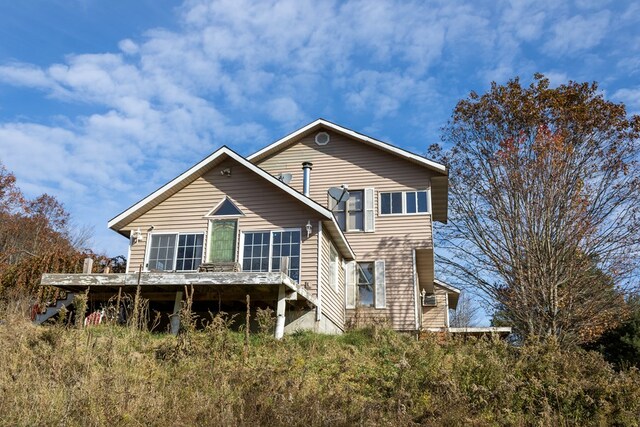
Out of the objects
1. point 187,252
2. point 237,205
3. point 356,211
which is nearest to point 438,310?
point 356,211

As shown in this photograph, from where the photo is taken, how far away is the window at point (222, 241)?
16.2 meters

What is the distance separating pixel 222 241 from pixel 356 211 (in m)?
6.05

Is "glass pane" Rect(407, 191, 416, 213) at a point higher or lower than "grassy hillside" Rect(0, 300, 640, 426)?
higher

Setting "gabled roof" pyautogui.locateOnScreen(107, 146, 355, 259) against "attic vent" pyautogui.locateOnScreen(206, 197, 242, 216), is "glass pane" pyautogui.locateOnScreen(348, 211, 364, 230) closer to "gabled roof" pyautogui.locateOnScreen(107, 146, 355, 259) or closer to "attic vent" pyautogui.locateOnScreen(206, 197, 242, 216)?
"gabled roof" pyautogui.locateOnScreen(107, 146, 355, 259)

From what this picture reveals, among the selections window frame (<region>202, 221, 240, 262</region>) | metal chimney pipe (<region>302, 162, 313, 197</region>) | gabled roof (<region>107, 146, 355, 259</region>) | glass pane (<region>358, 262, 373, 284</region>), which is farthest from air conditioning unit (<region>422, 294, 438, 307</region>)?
window frame (<region>202, 221, 240, 262</region>)

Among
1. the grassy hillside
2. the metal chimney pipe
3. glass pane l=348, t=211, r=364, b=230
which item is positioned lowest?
the grassy hillside

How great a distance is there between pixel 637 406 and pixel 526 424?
1.64 metres

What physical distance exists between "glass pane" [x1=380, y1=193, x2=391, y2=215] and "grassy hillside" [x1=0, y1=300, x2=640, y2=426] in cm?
1042

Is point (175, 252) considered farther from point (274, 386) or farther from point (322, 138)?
point (274, 386)

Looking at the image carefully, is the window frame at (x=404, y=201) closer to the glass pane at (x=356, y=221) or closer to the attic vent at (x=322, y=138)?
the glass pane at (x=356, y=221)

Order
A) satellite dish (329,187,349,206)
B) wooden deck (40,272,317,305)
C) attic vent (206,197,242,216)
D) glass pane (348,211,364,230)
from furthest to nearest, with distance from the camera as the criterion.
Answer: glass pane (348,211,364,230) → satellite dish (329,187,349,206) → attic vent (206,197,242,216) → wooden deck (40,272,317,305)

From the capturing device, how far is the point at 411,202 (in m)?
20.1

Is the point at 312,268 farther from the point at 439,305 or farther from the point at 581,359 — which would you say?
the point at 439,305

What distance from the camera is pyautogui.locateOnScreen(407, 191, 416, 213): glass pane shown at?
65.8 ft
